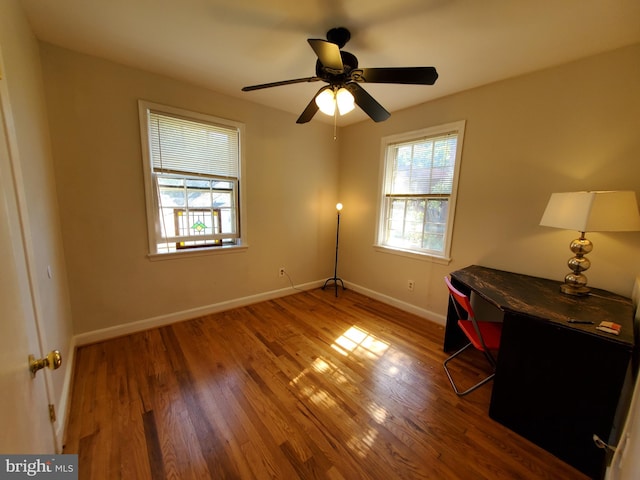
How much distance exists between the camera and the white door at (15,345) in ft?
2.07

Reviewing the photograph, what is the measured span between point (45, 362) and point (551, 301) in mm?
2644

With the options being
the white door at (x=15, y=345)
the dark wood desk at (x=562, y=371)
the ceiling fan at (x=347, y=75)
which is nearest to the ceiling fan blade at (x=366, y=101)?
the ceiling fan at (x=347, y=75)

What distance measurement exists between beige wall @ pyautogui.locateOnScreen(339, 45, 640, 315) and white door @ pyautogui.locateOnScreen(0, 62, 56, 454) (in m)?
2.77

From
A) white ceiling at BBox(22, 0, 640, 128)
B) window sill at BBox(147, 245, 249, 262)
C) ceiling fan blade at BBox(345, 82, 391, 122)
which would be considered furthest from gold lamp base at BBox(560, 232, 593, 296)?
window sill at BBox(147, 245, 249, 262)

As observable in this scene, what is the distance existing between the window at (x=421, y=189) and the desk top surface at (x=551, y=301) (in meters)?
0.77

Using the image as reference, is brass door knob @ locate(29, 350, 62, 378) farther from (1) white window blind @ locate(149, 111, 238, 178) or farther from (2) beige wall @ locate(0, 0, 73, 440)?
(1) white window blind @ locate(149, 111, 238, 178)

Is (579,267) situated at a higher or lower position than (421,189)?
lower

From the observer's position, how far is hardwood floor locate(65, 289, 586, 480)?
1.33 metres

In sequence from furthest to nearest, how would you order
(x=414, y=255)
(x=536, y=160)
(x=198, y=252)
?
(x=414, y=255) < (x=198, y=252) < (x=536, y=160)

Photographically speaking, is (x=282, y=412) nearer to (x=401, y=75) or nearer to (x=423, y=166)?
(x=401, y=75)

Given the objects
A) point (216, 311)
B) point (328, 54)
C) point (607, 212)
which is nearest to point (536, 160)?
point (607, 212)

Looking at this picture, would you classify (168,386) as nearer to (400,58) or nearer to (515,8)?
(400,58)

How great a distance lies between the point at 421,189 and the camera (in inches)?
118

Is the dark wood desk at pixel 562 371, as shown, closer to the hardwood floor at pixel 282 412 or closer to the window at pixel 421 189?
the hardwood floor at pixel 282 412
